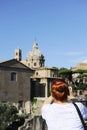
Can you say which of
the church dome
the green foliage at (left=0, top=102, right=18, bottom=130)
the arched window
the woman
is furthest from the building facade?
the woman

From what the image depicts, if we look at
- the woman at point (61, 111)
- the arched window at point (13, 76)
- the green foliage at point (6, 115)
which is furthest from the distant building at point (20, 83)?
the woman at point (61, 111)

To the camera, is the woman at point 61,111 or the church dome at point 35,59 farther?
the church dome at point 35,59

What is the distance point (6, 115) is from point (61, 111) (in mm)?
23088

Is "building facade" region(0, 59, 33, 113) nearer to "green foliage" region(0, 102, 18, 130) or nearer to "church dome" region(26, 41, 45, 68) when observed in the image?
"green foliage" region(0, 102, 18, 130)

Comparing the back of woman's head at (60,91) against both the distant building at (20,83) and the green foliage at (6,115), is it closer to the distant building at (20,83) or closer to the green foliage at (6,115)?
the green foliage at (6,115)

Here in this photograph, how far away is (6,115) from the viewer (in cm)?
2617

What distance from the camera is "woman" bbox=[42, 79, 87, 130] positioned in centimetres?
338

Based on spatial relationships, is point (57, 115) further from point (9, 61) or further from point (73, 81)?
point (73, 81)

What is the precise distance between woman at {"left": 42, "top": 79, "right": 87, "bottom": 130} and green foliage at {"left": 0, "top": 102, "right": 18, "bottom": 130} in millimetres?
21164

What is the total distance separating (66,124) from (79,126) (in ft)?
0.42

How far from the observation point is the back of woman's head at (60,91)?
344cm

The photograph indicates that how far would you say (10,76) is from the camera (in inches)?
1540

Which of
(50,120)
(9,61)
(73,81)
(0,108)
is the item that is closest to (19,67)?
(9,61)

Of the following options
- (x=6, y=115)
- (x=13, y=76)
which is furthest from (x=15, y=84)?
(x=6, y=115)
